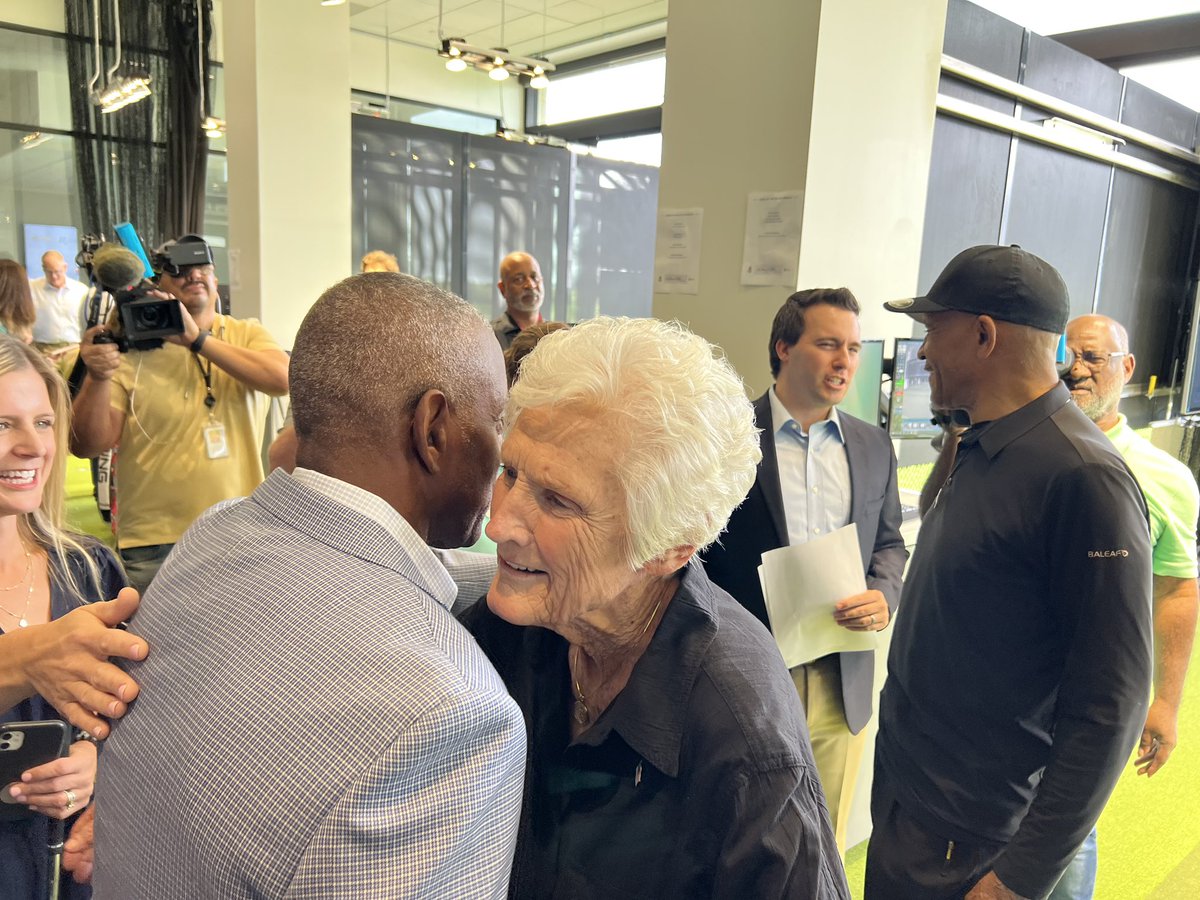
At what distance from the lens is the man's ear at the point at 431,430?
913 millimetres

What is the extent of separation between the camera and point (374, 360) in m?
0.91

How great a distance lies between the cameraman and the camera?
8.36 ft

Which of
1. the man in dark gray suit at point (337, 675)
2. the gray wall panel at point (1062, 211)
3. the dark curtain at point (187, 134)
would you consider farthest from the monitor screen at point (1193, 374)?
the dark curtain at point (187, 134)

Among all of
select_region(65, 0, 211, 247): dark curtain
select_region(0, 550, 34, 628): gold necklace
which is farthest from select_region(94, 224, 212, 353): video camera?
select_region(65, 0, 211, 247): dark curtain

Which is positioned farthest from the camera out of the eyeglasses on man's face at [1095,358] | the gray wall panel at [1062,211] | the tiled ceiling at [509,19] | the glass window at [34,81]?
the tiled ceiling at [509,19]

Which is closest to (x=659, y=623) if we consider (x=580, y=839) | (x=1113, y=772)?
(x=580, y=839)

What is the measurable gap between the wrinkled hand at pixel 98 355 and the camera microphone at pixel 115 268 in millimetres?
137

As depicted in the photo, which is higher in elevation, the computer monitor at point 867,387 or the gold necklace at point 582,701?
the computer monitor at point 867,387

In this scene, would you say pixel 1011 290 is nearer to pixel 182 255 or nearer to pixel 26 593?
pixel 26 593

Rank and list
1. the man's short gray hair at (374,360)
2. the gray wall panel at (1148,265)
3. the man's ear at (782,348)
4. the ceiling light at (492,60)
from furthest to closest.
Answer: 1. the ceiling light at (492,60)
2. the gray wall panel at (1148,265)
3. the man's ear at (782,348)
4. the man's short gray hair at (374,360)

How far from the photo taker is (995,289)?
1.61 m

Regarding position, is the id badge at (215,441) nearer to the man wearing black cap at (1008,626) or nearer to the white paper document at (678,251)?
the white paper document at (678,251)

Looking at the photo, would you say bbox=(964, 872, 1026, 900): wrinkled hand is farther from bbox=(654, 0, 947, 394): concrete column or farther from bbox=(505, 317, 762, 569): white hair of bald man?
bbox=(654, 0, 947, 394): concrete column

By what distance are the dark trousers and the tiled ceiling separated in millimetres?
8938
